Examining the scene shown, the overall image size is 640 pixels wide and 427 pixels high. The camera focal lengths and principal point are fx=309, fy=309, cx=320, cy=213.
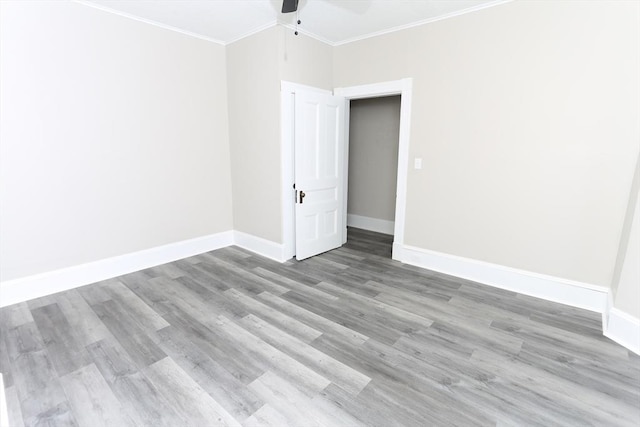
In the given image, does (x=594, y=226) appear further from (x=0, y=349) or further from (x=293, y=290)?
(x=0, y=349)

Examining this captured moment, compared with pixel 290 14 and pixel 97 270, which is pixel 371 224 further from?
pixel 97 270

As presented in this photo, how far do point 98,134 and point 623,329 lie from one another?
5.02 meters

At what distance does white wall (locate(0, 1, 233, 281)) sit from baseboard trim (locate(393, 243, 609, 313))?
295cm

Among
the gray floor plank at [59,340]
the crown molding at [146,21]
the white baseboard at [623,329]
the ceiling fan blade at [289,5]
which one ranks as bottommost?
the gray floor plank at [59,340]

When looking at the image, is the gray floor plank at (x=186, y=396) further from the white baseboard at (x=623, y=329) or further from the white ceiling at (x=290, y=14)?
the white ceiling at (x=290, y=14)

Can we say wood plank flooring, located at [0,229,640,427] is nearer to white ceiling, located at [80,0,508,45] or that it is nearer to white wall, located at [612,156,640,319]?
white wall, located at [612,156,640,319]

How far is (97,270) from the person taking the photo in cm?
334

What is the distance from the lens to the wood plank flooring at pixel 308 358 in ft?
5.68

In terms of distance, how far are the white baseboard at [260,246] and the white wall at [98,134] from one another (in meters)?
0.50

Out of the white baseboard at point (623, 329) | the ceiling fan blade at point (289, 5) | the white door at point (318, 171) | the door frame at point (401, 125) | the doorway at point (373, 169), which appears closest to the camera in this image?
the white baseboard at point (623, 329)

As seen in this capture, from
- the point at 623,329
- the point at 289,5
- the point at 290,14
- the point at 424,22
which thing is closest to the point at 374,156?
the point at 424,22

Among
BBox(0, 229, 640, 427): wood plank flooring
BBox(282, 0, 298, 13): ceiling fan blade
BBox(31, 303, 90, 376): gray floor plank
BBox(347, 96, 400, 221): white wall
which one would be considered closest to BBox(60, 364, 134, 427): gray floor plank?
BBox(0, 229, 640, 427): wood plank flooring

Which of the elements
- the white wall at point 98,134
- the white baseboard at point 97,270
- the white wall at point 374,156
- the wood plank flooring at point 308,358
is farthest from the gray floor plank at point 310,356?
the white wall at point 374,156

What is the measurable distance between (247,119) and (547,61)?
3299 millimetres
